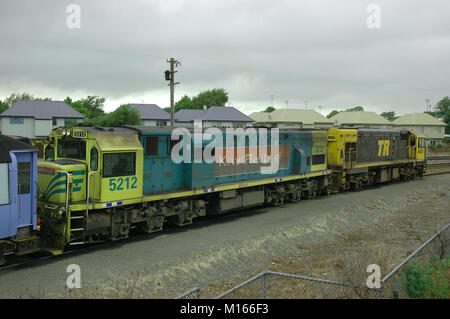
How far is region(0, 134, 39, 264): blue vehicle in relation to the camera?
31.3ft

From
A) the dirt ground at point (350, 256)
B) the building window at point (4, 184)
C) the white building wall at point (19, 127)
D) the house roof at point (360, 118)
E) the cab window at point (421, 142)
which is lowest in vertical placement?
the dirt ground at point (350, 256)

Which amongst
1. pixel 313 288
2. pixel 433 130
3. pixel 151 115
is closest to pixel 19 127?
pixel 151 115

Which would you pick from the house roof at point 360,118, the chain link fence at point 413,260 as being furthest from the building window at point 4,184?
the house roof at point 360,118

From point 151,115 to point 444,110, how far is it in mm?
86111

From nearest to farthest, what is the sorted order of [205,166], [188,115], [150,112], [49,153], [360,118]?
[49,153], [205,166], [150,112], [188,115], [360,118]

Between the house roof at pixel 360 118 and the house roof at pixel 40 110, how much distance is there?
190 feet

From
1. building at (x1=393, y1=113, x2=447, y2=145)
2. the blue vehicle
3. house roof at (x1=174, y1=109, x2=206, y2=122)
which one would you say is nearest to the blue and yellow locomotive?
the blue vehicle

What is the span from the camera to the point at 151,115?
67812mm

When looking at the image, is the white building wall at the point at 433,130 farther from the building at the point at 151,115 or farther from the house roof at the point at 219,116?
the building at the point at 151,115

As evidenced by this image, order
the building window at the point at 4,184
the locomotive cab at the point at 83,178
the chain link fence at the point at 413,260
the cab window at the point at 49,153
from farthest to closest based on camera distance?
the cab window at the point at 49,153 < the locomotive cab at the point at 83,178 < the building window at the point at 4,184 < the chain link fence at the point at 413,260

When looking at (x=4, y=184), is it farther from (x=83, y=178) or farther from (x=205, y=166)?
(x=205, y=166)

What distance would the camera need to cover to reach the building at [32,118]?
170 ft

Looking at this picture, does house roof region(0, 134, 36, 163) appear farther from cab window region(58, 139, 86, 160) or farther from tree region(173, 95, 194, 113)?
tree region(173, 95, 194, 113)

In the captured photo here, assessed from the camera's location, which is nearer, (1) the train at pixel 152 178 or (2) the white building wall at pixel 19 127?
(1) the train at pixel 152 178
